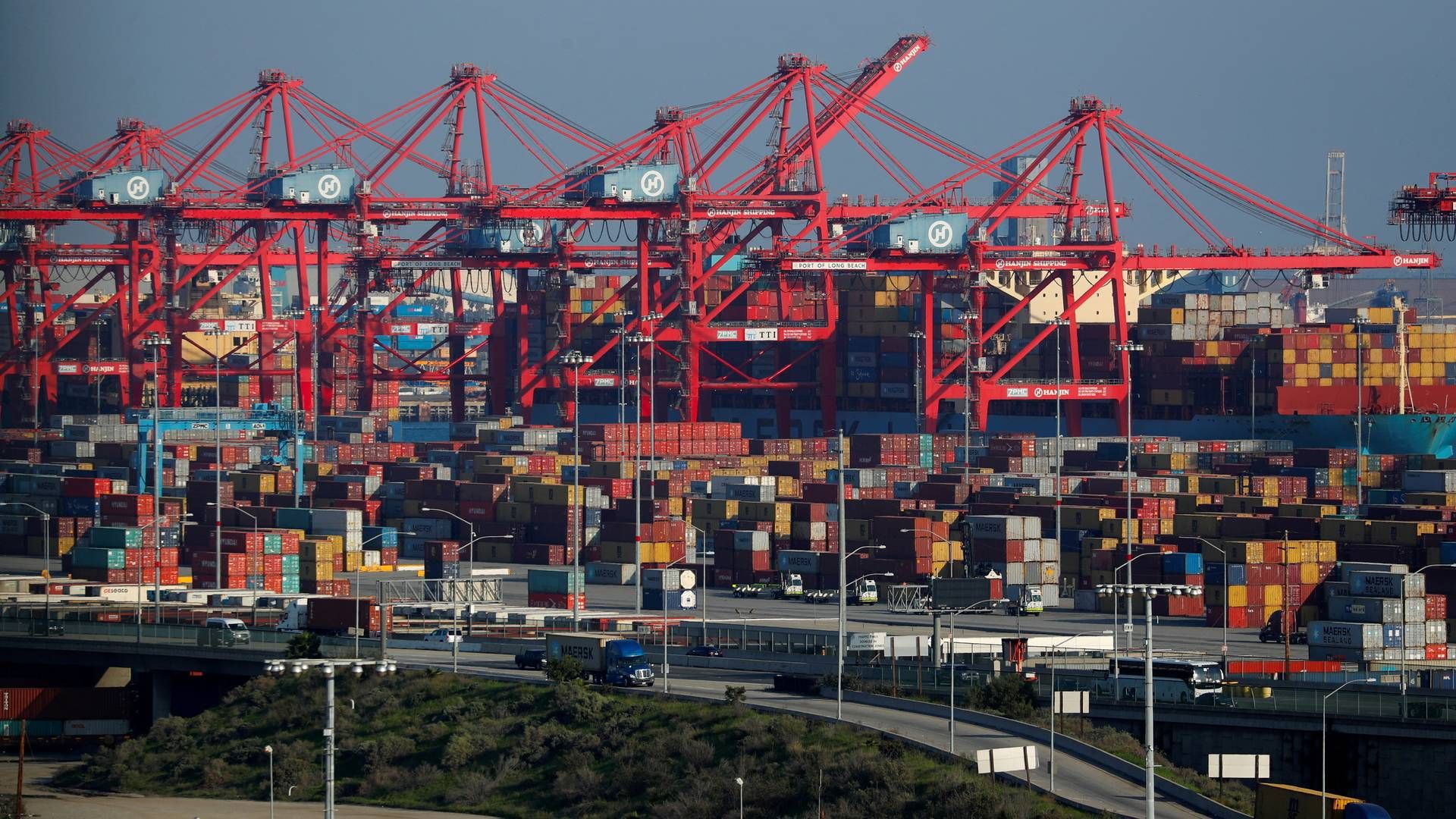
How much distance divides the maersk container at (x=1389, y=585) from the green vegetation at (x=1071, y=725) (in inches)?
528

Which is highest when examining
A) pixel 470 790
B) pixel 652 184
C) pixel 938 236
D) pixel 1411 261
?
pixel 652 184

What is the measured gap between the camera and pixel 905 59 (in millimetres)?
119062

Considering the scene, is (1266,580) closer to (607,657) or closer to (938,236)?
(607,657)

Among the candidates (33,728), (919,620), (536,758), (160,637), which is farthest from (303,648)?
(919,620)

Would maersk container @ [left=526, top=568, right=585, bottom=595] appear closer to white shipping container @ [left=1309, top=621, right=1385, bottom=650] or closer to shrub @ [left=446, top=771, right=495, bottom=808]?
shrub @ [left=446, top=771, right=495, bottom=808]

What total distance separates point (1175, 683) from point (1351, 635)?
11231mm

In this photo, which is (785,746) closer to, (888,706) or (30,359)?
(888,706)

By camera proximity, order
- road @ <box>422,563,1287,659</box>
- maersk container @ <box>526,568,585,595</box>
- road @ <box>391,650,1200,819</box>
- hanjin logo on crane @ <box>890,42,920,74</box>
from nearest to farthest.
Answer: road @ <box>391,650,1200,819</box>
road @ <box>422,563,1287,659</box>
maersk container @ <box>526,568,585,595</box>
hanjin logo on crane @ <box>890,42,920,74</box>

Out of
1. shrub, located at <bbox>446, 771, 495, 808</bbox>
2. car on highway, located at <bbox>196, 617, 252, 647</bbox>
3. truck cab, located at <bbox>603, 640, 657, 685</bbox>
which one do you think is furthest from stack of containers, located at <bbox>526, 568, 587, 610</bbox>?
shrub, located at <bbox>446, 771, 495, 808</bbox>

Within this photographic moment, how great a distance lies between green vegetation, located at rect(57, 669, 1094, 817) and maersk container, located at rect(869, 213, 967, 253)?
6020 cm

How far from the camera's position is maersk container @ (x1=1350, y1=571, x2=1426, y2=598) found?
5278 centimetres

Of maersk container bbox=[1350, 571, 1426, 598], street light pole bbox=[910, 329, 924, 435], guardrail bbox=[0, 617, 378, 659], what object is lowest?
guardrail bbox=[0, 617, 378, 659]

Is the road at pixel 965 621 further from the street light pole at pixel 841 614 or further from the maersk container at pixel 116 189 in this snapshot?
the maersk container at pixel 116 189

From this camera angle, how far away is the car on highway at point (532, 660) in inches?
2007
